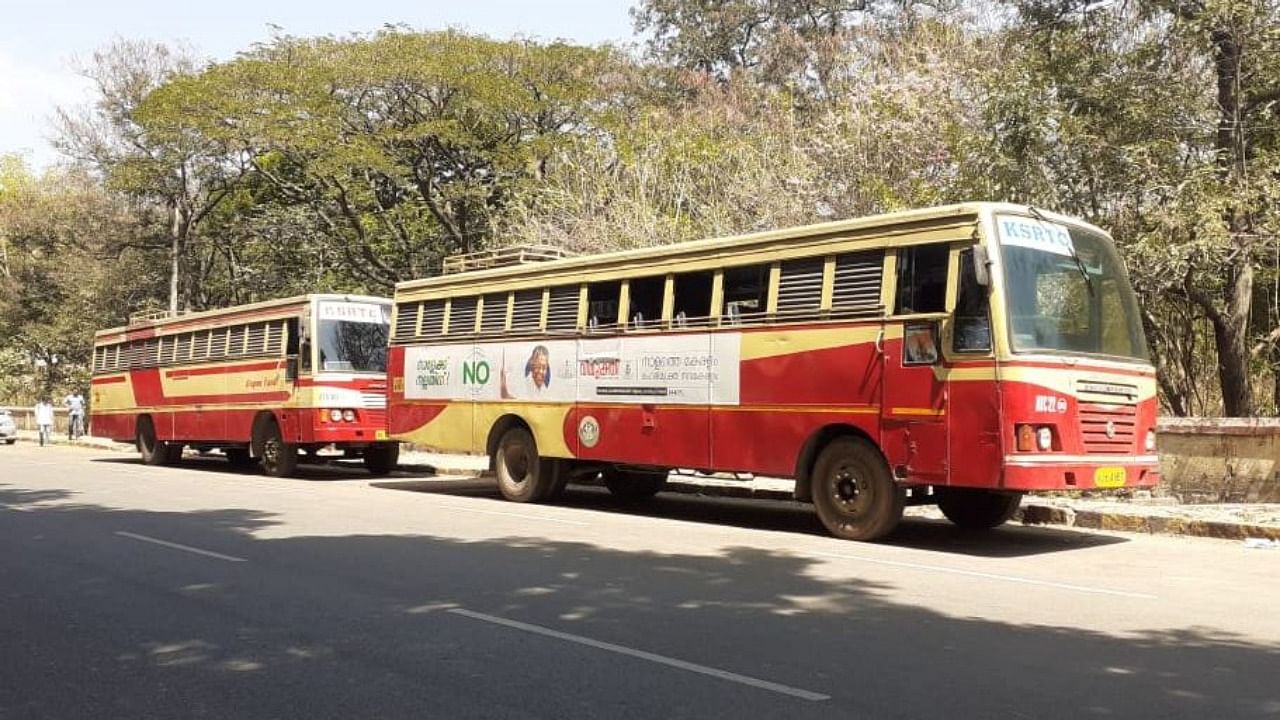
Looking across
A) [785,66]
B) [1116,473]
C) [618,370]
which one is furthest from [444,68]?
[1116,473]

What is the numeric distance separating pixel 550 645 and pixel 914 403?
18.3 ft

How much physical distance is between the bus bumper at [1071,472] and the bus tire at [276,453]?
14.2 meters

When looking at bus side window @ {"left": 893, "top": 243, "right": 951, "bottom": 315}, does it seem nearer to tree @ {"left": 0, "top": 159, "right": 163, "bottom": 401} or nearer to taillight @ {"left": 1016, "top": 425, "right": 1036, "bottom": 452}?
taillight @ {"left": 1016, "top": 425, "right": 1036, "bottom": 452}

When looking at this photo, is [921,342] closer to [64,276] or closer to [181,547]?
[181,547]

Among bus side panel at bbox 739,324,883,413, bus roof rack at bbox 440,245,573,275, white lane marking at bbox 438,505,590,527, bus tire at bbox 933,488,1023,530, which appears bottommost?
white lane marking at bbox 438,505,590,527

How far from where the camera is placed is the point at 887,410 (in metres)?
11.2

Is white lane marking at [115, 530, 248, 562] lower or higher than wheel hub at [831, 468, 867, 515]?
lower

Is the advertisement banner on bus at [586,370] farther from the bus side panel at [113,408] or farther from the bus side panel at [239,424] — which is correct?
the bus side panel at [113,408]

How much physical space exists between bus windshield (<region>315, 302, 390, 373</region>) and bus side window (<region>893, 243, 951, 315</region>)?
11834 mm

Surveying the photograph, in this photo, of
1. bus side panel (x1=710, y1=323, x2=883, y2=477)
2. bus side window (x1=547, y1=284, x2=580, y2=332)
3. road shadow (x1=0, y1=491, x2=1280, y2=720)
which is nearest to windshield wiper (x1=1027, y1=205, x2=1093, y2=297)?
bus side panel (x1=710, y1=323, x2=883, y2=477)

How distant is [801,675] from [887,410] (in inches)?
226

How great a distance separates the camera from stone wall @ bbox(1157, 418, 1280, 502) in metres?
13.8

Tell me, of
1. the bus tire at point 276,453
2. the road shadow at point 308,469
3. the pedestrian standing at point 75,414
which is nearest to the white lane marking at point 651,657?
the road shadow at point 308,469

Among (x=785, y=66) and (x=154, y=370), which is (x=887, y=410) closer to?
(x=154, y=370)
